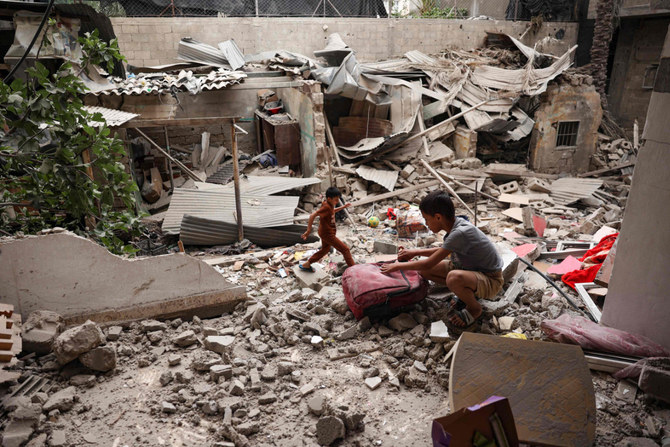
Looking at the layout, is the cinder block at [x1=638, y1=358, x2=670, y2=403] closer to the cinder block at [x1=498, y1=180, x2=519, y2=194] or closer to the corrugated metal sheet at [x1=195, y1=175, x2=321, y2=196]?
the corrugated metal sheet at [x1=195, y1=175, x2=321, y2=196]

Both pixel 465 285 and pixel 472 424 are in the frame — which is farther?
pixel 465 285

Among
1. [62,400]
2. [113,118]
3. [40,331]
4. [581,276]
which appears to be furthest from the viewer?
[113,118]

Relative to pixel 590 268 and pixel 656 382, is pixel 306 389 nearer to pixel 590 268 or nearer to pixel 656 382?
pixel 656 382

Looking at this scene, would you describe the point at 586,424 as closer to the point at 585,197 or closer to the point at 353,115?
the point at 585,197

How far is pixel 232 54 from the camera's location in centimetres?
1216

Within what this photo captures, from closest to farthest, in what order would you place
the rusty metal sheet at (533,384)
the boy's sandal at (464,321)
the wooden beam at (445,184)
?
1. the rusty metal sheet at (533,384)
2. the boy's sandal at (464,321)
3. the wooden beam at (445,184)

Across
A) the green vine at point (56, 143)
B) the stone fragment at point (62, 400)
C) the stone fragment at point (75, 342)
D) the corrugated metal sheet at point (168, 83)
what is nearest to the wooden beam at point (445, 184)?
the corrugated metal sheet at point (168, 83)

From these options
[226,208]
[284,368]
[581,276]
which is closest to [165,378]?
[284,368]

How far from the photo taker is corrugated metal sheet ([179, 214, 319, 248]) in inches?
298

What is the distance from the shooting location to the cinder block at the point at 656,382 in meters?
3.38

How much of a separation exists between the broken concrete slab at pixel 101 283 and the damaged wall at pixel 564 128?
1071cm

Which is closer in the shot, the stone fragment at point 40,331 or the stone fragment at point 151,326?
the stone fragment at point 40,331

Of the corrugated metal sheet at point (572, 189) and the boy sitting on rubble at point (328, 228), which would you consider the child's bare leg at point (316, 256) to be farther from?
the corrugated metal sheet at point (572, 189)

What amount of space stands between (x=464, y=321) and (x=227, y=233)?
4.73 metres
